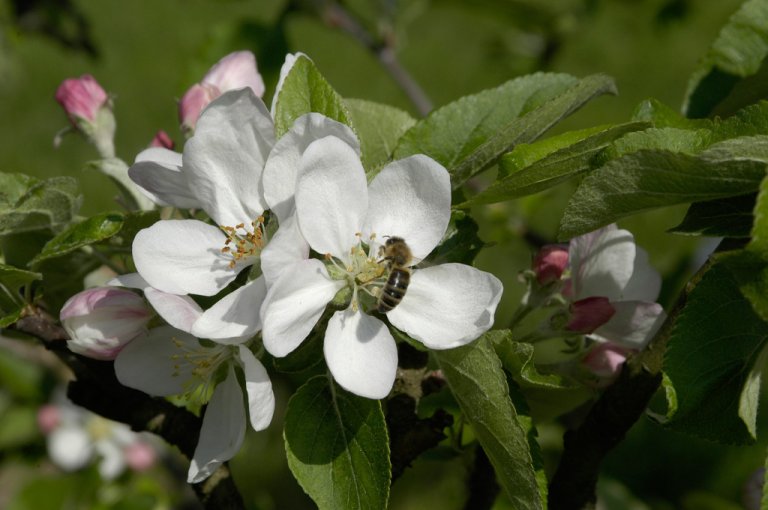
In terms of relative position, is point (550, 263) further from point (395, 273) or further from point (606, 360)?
point (395, 273)

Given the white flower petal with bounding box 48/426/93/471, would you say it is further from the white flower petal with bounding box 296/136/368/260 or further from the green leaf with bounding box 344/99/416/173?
the white flower petal with bounding box 296/136/368/260

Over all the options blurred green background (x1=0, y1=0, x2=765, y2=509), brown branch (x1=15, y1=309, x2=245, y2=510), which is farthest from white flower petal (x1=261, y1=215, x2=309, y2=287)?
blurred green background (x1=0, y1=0, x2=765, y2=509)

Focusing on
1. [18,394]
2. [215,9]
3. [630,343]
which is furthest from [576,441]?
[215,9]

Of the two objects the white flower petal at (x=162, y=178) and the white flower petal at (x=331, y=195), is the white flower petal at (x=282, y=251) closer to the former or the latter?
the white flower petal at (x=331, y=195)

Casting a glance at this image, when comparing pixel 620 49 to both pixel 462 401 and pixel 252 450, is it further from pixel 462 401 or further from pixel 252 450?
pixel 462 401

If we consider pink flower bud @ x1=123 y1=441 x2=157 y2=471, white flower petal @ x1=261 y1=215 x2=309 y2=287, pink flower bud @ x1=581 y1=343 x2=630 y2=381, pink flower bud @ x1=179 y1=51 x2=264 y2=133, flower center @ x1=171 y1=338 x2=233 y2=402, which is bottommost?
pink flower bud @ x1=123 y1=441 x2=157 y2=471

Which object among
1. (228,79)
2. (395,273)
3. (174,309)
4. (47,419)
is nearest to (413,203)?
(395,273)
